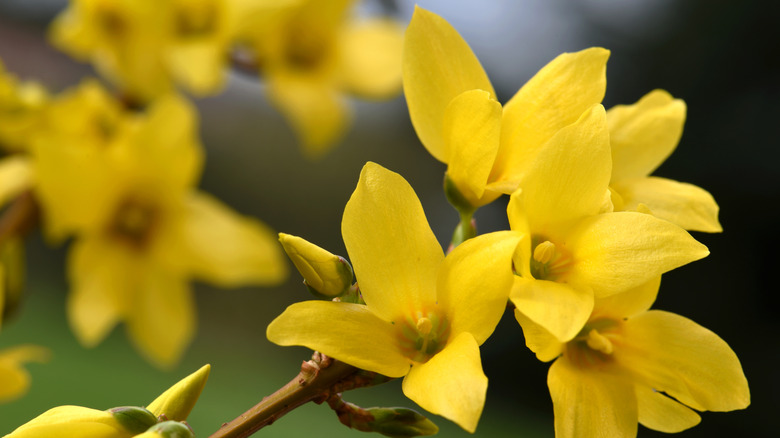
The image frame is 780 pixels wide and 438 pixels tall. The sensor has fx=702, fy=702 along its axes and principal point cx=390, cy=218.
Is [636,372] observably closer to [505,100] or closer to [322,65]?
[322,65]

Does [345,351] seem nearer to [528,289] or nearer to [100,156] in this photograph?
[528,289]

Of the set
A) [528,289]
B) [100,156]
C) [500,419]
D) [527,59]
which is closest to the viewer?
[528,289]

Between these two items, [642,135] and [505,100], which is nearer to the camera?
[642,135]

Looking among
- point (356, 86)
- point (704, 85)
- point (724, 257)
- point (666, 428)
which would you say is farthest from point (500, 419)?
point (666, 428)

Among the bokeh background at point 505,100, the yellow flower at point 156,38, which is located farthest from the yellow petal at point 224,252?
the bokeh background at point 505,100

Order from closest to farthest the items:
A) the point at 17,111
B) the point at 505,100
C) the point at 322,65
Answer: the point at 17,111 → the point at 322,65 → the point at 505,100

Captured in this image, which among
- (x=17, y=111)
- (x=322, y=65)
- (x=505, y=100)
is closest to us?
(x=17, y=111)

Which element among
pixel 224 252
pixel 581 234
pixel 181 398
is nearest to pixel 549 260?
pixel 581 234

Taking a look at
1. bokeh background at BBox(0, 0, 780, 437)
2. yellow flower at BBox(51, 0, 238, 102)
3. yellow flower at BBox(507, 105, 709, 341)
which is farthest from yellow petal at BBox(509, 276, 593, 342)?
bokeh background at BBox(0, 0, 780, 437)
